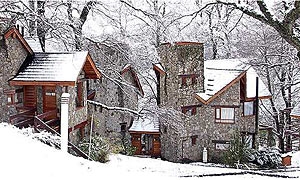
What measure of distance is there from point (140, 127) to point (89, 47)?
6805mm

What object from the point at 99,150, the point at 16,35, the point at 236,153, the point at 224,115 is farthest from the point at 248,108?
the point at 16,35

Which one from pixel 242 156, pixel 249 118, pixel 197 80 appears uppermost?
pixel 197 80

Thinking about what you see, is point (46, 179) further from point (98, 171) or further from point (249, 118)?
point (249, 118)

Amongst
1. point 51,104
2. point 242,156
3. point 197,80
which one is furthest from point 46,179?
point 197,80

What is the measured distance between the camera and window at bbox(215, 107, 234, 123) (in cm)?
2661

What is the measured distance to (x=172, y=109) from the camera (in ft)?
80.7

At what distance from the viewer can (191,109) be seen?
2634 centimetres

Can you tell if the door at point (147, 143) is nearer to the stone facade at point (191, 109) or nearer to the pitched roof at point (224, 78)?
the stone facade at point (191, 109)

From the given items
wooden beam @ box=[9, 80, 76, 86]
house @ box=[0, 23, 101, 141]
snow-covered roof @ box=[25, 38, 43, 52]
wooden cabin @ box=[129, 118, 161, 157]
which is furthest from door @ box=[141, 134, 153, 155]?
wooden beam @ box=[9, 80, 76, 86]

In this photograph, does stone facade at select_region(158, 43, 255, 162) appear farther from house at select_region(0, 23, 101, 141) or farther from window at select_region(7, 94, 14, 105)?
window at select_region(7, 94, 14, 105)

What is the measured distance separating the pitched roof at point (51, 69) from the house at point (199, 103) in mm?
7287

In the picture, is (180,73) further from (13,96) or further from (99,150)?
(13,96)

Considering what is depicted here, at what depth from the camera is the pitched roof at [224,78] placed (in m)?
26.1

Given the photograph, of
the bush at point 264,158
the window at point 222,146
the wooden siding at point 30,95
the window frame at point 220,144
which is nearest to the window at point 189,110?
the window frame at point 220,144
